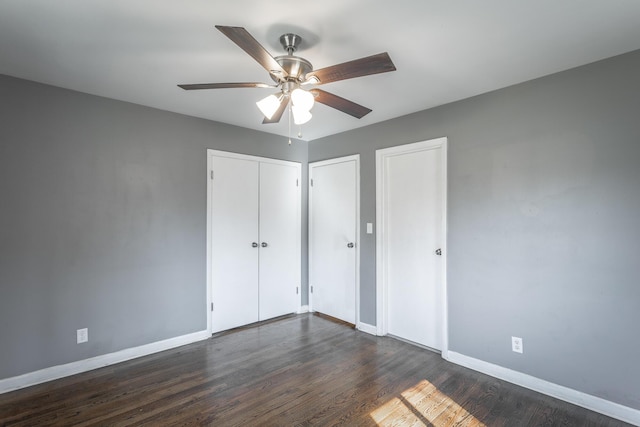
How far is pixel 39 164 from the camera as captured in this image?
2.57m

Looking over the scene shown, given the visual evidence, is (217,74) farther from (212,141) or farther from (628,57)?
(628,57)

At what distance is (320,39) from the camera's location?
192 centimetres

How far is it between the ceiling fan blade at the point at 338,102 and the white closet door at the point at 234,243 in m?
1.86

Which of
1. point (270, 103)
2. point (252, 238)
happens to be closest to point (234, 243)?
point (252, 238)

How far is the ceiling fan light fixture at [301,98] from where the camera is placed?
1803mm

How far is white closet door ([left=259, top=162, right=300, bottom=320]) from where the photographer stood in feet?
13.1

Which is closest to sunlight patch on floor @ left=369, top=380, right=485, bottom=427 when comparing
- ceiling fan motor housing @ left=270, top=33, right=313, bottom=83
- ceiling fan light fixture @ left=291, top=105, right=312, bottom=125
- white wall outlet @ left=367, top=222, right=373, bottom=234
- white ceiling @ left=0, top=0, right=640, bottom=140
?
white wall outlet @ left=367, top=222, right=373, bottom=234

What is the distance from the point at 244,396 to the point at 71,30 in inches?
102

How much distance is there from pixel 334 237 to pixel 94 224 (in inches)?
98.2

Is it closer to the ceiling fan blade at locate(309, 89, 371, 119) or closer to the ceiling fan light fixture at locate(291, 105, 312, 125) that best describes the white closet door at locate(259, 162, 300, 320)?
the ceiling fan blade at locate(309, 89, 371, 119)

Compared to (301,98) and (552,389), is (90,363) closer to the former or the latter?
(301,98)

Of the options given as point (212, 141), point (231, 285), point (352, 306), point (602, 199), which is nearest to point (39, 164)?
point (212, 141)

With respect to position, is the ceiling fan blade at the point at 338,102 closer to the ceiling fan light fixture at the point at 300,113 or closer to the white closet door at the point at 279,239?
the ceiling fan light fixture at the point at 300,113

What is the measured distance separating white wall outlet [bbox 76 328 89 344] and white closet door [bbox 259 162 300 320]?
5.68 feet
